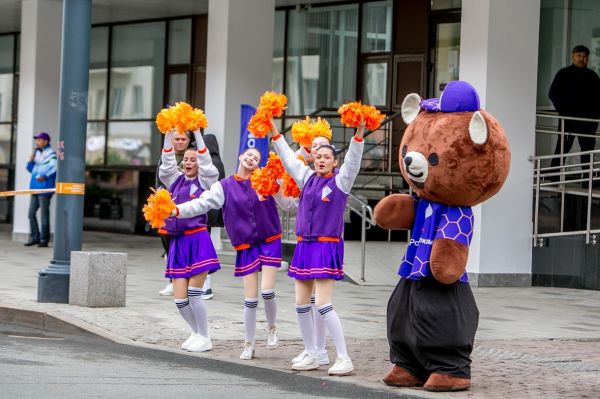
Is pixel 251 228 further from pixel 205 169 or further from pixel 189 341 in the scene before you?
pixel 189 341

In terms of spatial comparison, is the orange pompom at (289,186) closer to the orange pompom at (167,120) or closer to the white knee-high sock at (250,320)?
the white knee-high sock at (250,320)

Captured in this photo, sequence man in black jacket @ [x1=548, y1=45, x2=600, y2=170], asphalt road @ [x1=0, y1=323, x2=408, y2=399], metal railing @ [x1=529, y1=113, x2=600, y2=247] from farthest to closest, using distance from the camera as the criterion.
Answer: man in black jacket @ [x1=548, y1=45, x2=600, y2=170] → metal railing @ [x1=529, y1=113, x2=600, y2=247] → asphalt road @ [x1=0, y1=323, x2=408, y2=399]

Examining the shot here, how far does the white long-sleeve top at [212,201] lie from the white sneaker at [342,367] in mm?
1601

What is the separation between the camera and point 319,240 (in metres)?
9.67

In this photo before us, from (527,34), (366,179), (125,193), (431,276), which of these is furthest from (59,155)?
(125,193)

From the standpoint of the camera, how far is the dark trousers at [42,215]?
22469 millimetres

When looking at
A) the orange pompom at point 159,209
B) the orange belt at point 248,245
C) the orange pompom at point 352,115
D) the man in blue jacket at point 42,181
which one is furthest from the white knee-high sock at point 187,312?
the man in blue jacket at point 42,181

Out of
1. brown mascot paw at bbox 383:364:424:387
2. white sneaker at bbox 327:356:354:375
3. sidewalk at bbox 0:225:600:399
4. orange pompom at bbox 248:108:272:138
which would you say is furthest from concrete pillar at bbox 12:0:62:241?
brown mascot paw at bbox 383:364:424:387

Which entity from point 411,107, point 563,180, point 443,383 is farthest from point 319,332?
point 563,180

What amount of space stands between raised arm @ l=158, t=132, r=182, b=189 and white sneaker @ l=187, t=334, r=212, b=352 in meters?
1.49

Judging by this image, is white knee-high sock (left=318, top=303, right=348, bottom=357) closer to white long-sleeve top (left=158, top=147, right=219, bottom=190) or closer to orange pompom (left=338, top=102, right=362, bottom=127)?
orange pompom (left=338, top=102, right=362, bottom=127)

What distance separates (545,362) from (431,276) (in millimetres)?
2065

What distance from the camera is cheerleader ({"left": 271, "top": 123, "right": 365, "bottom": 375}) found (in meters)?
9.58

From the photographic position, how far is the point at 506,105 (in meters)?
17.8
